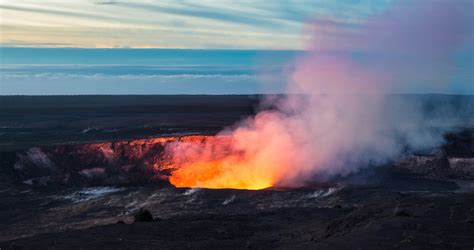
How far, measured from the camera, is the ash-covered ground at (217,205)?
19484mm

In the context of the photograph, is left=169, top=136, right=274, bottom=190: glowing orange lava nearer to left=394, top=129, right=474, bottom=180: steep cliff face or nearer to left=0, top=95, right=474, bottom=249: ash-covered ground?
left=0, top=95, right=474, bottom=249: ash-covered ground

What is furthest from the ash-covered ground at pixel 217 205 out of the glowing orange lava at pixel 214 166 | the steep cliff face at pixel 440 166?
the glowing orange lava at pixel 214 166

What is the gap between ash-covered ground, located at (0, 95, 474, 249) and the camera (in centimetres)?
1948

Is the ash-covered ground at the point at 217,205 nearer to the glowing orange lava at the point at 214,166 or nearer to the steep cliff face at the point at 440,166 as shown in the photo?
the steep cliff face at the point at 440,166

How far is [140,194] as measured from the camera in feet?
102

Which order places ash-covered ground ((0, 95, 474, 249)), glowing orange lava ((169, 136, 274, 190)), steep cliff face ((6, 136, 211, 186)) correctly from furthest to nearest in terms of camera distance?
glowing orange lava ((169, 136, 274, 190)) → steep cliff face ((6, 136, 211, 186)) → ash-covered ground ((0, 95, 474, 249))

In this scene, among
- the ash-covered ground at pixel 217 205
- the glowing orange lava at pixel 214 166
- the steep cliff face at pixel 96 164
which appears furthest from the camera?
the glowing orange lava at pixel 214 166

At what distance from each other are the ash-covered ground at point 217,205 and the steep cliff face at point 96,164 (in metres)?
0.07

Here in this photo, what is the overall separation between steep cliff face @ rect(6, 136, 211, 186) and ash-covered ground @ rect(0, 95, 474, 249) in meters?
0.07

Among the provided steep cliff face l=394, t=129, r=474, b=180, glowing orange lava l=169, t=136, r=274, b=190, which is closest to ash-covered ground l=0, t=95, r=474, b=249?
steep cliff face l=394, t=129, r=474, b=180

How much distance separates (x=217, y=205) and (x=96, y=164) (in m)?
14.2

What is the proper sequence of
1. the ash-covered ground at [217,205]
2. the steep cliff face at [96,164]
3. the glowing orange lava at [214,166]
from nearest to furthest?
the ash-covered ground at [217,205] → the steep cliff face at [96,164] → the glowing orange lava at [214,166]

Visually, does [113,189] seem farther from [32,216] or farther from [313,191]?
[313,191]

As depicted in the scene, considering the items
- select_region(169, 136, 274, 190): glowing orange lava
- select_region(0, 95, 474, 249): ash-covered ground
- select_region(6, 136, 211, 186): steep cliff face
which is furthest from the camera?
select_region(169, 136, 274, 190): glowing orange lava
